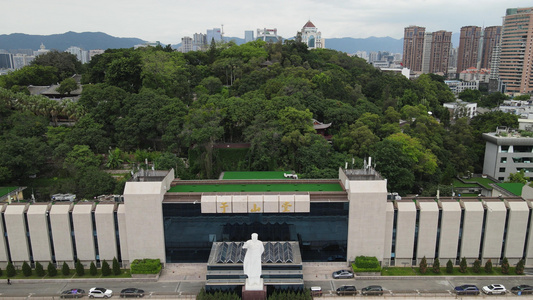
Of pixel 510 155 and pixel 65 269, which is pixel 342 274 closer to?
pixel 65 269

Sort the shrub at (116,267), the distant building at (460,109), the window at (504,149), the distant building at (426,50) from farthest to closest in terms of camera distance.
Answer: the distant building at (426,50), the distant building at (460,109), the window at (504,149), the shrub at (116,267)

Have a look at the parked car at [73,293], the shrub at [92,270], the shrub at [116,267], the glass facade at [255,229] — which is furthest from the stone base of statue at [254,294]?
the shrub at [92,270]

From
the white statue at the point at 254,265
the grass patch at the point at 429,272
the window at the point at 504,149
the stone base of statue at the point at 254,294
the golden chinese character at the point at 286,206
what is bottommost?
the grass patch at the point at 429,272

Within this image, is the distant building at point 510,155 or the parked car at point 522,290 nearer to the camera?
the parked car at point 522,290

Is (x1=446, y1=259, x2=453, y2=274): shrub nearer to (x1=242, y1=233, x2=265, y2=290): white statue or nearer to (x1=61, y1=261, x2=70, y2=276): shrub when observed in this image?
(x1=242, y1=233, x2=265, y2=290): white statue

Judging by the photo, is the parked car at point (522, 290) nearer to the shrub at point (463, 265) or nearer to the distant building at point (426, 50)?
the shrub at point (463, 265)
